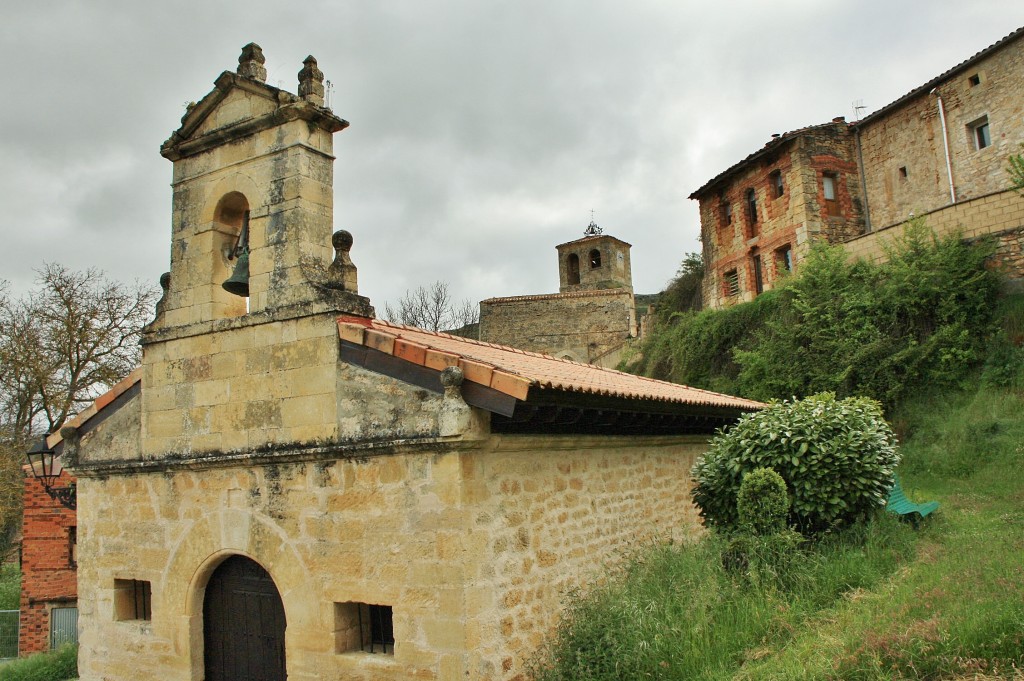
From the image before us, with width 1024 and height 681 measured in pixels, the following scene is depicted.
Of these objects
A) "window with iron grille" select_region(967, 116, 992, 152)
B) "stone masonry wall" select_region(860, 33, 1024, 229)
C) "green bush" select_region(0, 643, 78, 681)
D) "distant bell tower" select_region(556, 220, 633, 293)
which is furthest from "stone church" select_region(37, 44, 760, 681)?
"distant bell tower" select_region(556, 220, 633, 293)

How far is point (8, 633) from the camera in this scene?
1700 cm

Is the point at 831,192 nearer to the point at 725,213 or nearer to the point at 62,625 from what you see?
the point at 725,213

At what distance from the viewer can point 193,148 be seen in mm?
7953

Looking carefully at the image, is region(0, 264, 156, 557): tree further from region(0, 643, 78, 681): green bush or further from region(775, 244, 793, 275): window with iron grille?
region(775, 244, 793, 275): window with iron grille

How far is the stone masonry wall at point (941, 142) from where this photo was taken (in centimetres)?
1966

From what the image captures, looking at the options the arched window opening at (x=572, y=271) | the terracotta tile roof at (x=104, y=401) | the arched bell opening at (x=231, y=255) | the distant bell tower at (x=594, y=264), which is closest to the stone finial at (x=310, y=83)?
the arched bell opening at (x=231, y=255)

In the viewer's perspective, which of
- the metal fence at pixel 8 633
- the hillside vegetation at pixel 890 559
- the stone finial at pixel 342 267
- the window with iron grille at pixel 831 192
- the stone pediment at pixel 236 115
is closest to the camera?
the hillside vegetation at pixel 890 559

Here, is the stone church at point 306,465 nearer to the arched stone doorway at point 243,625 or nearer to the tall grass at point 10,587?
the arched stone doorway at point 243,625

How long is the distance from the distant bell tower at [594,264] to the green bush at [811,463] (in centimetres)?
3065

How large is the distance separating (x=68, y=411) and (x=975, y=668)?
22561mm

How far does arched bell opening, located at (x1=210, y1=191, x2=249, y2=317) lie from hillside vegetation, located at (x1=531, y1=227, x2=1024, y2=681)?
4544 mm

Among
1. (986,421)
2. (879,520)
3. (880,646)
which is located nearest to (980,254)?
(986,421)

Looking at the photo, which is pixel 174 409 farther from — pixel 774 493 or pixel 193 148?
pixel 774 493

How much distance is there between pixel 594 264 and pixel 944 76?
70.7ft
